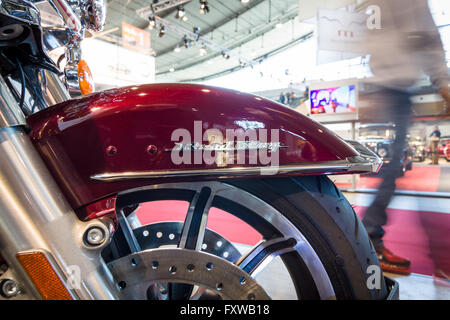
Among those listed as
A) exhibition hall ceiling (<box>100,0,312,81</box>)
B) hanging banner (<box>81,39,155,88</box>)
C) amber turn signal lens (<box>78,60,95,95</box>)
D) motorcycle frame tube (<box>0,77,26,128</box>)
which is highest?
exhibition hall ceiling (<box>100,0,312,81</box>)

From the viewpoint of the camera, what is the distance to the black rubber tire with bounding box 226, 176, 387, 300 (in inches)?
21.3

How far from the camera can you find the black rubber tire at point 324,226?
0.54 m

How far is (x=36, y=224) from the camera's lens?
0.45 m

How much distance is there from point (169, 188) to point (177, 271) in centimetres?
17

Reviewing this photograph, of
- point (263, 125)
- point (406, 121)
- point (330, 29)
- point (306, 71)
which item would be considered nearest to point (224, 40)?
point (306, 71)

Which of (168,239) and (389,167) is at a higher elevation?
(168,239)

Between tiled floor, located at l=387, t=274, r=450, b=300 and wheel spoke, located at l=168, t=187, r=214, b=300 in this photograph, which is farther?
tiled floor, located at l=387, t=274, r=450, b=300

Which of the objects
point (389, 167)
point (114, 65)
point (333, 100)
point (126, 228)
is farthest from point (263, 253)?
point (114, 65)

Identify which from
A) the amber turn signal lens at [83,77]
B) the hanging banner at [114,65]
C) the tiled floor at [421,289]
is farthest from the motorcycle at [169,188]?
the hanging banner at [114,65]

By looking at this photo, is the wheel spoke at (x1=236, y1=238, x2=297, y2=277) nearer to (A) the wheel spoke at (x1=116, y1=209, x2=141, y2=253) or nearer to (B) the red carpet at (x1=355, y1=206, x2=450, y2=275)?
(A) the wheel spoke at (x1=116, y1=209, x2=141, y2=253)

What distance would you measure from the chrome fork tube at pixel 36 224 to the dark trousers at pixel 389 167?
1675 mm

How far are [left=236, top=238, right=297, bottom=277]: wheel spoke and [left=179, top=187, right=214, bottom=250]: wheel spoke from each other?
12cm

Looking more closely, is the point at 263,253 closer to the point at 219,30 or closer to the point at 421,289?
the point at 421,289

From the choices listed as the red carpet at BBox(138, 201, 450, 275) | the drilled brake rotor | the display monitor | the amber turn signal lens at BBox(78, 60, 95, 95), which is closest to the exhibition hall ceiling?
the display monitor
